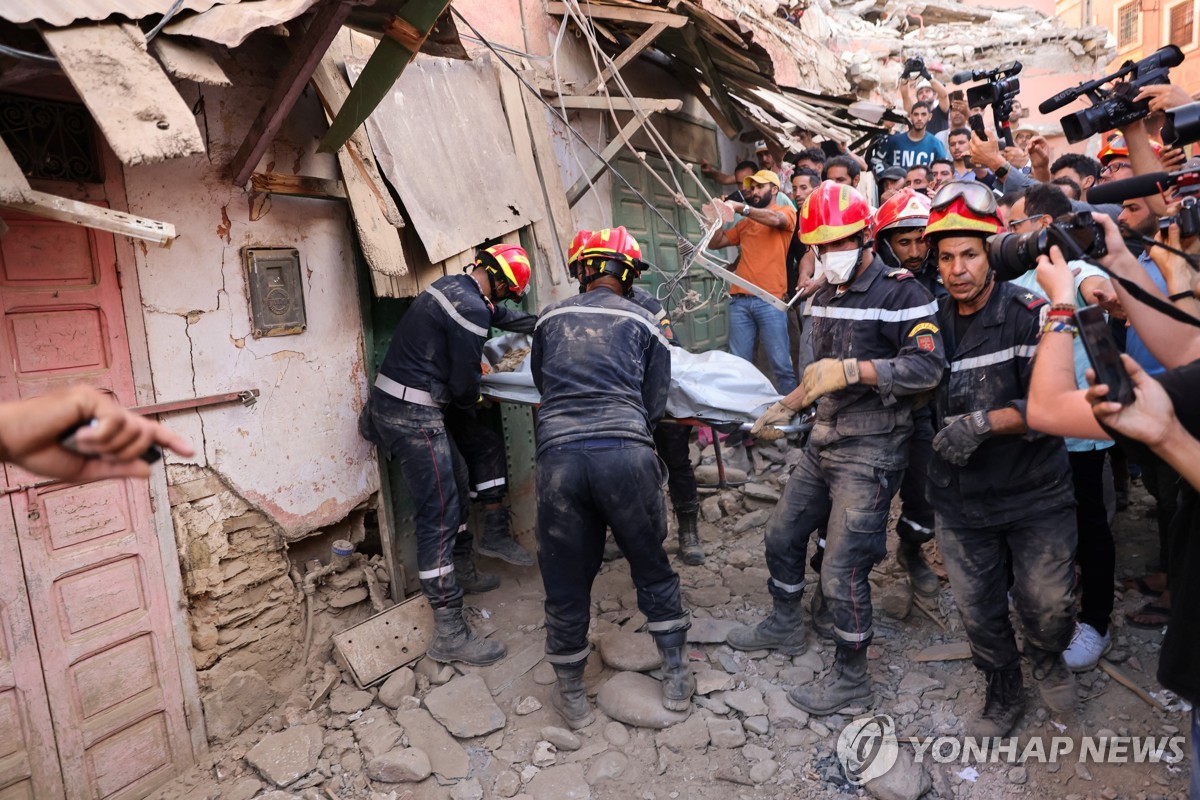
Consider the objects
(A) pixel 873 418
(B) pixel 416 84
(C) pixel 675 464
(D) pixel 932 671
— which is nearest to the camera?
(A) pixel 873 418

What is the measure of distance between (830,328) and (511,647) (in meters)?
2.36

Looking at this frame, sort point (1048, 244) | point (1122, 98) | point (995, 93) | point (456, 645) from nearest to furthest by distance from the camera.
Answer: point (1048, 244) → point (1122, 98) → point (456, 645) → point (995, 93)

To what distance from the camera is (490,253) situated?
161 inches

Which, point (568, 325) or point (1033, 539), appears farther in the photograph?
point (568, 325)

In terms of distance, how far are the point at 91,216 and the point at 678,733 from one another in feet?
10.1

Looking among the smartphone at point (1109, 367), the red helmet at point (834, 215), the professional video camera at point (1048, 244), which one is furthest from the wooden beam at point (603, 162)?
the smartphone at point (1109, 367)

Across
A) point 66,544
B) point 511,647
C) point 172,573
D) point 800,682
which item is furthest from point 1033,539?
point 66,544

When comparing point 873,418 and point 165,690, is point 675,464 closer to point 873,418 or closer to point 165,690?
point 873,418

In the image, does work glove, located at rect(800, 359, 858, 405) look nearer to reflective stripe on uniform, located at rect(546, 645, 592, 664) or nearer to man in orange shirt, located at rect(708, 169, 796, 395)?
reflective stripe on uniform, located at rect(546, 645, 592, 664)

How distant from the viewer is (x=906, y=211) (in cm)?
359

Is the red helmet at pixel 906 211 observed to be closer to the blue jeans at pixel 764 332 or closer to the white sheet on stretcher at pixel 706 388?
the white sheet on stretcher at pixel 706 388

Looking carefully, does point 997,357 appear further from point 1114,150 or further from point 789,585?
point 1114,150

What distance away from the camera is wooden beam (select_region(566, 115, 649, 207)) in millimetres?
5074

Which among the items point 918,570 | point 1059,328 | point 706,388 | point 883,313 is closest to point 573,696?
point 706,388
